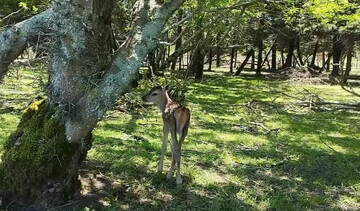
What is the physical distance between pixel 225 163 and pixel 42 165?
11.9 feet

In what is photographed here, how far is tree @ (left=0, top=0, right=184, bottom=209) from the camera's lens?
17.2 ft

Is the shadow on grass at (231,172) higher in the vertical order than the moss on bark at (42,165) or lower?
lower

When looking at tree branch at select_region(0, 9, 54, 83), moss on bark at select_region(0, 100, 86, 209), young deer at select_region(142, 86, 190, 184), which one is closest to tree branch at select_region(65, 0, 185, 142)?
moss on bark at select_region(0, 100, 86, 209)

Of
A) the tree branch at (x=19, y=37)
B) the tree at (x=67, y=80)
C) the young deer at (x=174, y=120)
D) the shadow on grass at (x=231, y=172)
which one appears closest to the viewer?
the tree branch at (x=19, y=37)

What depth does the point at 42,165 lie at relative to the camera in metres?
5.32

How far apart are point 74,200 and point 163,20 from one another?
8.31ft

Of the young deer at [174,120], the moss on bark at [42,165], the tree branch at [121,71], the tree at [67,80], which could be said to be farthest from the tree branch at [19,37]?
the young deer at [174,120]

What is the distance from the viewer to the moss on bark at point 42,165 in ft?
17.4

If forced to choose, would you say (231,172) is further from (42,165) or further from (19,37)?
(19,37)

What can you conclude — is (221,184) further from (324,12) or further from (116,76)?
(324,12)

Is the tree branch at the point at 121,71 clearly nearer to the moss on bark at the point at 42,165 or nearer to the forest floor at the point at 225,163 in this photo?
the moss on bark at the point at 42,165

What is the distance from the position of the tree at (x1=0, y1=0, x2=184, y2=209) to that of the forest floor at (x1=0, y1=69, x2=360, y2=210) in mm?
497

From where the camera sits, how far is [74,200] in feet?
18.5

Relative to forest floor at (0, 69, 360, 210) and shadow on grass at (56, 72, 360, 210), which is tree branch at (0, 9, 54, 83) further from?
shadow on grass at (56, 72, 360, 210)
